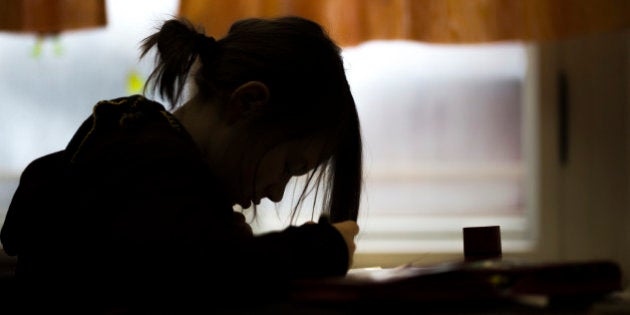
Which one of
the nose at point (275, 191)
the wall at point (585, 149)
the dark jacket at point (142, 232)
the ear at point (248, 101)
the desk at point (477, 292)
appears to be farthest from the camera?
the wall at point (585, 149)

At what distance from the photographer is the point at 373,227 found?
1.76 metres

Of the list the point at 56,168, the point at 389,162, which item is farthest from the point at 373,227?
the point at 56,168

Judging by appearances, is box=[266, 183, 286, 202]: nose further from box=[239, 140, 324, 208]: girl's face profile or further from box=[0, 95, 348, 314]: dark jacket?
box=[0, 95, 348, 314]: dark jacket

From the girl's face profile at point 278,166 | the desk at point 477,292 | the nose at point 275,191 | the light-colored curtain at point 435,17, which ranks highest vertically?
the light-colored curtain at point 435,17

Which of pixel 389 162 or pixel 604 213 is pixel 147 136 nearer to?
pixel 389 162

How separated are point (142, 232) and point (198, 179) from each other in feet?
0.26

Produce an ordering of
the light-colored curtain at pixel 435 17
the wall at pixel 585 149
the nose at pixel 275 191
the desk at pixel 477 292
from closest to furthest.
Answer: the desk at pixel 477 292
the nose at pixel 275 191
the light-colored curtain at pixel 435 17
the wall at pixel 585 149

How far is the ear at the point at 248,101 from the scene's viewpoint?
2.96ft

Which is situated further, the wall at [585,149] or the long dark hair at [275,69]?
the wall at [585,149]

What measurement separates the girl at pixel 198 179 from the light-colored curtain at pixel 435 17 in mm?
603

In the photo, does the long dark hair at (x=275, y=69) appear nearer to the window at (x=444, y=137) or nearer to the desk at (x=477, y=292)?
the desk at (x=477, y=292)

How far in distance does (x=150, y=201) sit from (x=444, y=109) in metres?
Answer: 1.12

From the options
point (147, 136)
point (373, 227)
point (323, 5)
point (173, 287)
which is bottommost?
point (373, 227)

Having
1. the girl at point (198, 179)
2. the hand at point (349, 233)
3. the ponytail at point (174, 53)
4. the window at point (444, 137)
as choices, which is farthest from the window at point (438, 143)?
the hand at point (349, 233)
